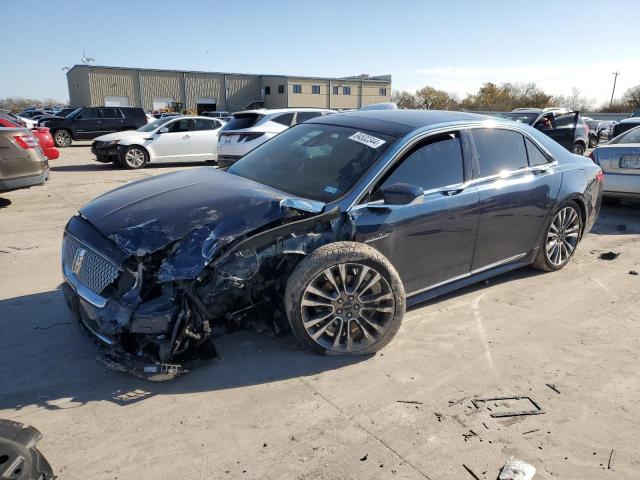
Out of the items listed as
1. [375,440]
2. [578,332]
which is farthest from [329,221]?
[578,332]

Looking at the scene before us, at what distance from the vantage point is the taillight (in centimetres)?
784

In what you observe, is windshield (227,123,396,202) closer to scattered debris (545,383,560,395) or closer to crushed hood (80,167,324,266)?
crushed hood (80,167,324,266)

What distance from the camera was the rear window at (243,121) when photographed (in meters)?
11.4

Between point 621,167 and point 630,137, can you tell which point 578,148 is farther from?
point 621,167

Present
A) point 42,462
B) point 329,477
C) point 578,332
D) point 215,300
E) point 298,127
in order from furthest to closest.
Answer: point 298,127 → point 578,332 → point 215,300 → point 329,477 → point 42,462

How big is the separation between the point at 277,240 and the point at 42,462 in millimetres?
1747

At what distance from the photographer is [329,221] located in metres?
3.37

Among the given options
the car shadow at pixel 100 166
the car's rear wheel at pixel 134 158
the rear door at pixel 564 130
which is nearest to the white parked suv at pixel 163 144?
the car's rear wheel at pixel 134 158

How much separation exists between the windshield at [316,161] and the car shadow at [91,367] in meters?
1.18

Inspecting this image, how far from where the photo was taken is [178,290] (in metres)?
2.97

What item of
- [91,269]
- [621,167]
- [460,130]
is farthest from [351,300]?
[621,167]

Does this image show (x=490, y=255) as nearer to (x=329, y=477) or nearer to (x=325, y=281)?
(x=325, y=281)

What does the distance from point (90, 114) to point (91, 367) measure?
838 inches

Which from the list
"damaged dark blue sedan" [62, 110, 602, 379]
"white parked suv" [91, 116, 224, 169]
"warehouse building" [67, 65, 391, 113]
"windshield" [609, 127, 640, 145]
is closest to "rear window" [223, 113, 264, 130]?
"white parked suv" [91, 116, 224, 169]
